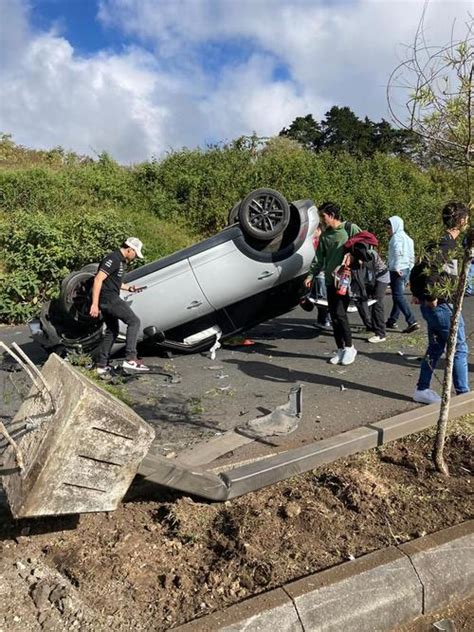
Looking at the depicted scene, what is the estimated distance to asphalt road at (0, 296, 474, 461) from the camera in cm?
477

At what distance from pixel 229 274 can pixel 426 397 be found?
2943 millimetres

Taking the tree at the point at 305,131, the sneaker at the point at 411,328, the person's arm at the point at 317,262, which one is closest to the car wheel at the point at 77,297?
the person's arm at the point at 317,262

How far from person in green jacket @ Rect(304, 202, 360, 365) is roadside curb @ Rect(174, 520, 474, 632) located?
374 cm

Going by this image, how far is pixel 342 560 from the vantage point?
9.10 feet

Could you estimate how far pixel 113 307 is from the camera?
6531mm

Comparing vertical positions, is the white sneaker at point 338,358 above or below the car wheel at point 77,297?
below

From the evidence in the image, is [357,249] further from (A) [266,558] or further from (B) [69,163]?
(B) [69,163]

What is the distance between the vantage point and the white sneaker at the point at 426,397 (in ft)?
16.2

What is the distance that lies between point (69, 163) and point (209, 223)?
5116 millimetres

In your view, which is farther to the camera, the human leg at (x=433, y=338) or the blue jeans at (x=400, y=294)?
the blue jeans at (x=400, y=294)

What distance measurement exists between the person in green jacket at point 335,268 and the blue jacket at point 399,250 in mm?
1129

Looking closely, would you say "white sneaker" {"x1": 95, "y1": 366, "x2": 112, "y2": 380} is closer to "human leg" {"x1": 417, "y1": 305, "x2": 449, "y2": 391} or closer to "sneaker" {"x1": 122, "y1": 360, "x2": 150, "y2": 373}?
"sneaker" {"x1": 122, "y1": 360, "x2": 150, "y2": 373}

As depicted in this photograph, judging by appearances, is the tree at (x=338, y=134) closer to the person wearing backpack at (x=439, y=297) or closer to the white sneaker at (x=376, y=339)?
the white sneaker at (x=376, y=339)

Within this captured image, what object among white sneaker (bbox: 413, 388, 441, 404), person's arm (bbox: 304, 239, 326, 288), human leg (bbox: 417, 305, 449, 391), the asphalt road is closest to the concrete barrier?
the asphalt road
